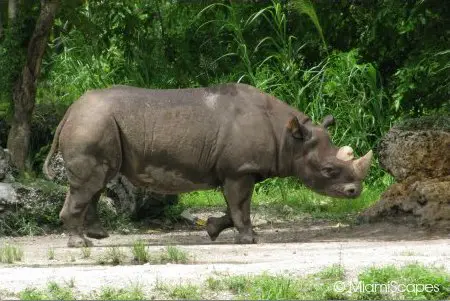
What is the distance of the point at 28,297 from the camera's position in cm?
689

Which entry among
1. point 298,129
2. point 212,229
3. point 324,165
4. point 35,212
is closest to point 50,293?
point 212,229

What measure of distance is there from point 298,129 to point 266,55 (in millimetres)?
5763

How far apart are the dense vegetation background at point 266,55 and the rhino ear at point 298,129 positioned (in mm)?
3126

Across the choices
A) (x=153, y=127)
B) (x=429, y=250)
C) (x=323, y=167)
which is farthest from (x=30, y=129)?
(x=429, y=250)

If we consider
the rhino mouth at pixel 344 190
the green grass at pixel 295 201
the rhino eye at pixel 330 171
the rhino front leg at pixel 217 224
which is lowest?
the rhino front leg at pixel 217 224

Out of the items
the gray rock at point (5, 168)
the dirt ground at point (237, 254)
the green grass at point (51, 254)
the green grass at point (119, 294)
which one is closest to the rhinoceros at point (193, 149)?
the dirt ground at point (237, 254)

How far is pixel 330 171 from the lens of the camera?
11.0 meters

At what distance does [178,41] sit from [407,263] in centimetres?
925

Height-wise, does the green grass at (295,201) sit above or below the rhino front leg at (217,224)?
above

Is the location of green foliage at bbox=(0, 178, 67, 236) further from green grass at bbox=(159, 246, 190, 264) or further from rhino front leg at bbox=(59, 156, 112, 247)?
green grass at bbox=(159, 246, 190, 264)

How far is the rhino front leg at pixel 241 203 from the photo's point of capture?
10688mm

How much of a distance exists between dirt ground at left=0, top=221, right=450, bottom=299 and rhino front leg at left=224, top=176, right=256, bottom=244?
16 cm

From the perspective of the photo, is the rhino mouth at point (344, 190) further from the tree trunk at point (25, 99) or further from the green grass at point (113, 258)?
the tree trunk at point (25, 99)

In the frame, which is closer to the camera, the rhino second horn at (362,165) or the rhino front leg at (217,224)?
the rhino second horn at (362,165)
